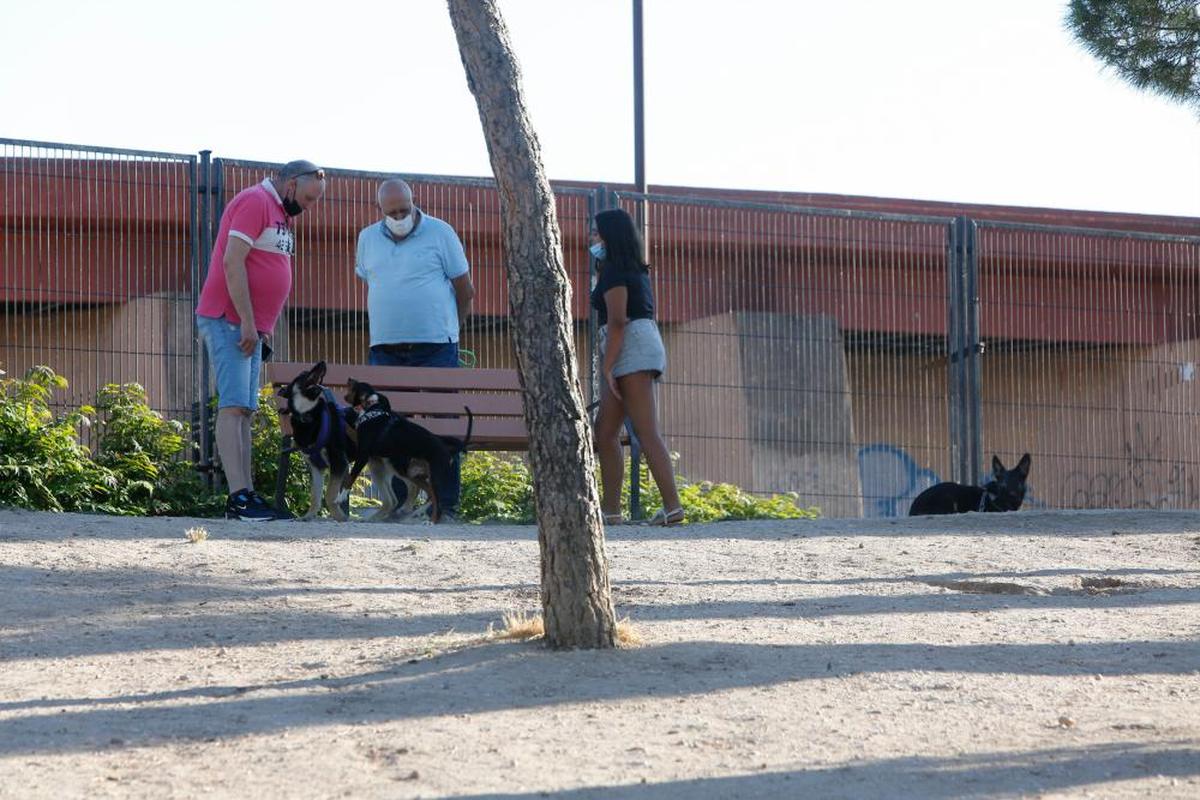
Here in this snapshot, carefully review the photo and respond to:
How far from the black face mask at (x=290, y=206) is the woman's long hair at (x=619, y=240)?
69.6 inches

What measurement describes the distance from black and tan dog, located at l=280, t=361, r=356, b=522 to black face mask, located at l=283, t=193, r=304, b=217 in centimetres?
96

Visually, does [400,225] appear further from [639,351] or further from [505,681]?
[505,681]

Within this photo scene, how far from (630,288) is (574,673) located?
15.0 ft

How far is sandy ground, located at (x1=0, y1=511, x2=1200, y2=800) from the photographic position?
174 inches

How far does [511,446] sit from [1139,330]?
19.5 ft

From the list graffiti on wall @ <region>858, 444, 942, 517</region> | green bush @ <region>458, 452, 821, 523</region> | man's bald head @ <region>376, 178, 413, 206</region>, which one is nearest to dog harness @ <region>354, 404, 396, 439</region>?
man's bald head @ <region>376, 178, 413, 206</region>

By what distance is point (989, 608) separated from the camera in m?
6.99

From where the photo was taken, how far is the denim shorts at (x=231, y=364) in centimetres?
914

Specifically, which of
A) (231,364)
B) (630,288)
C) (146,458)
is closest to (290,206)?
(231,364)

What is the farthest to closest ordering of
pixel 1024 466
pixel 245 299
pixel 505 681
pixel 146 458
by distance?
1. pixel 1024 466
2. pixel 146 458
3. pixel 245 299
4. pixel 505 681

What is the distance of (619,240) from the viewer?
954 cm

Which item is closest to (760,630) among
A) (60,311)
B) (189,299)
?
(189,299)

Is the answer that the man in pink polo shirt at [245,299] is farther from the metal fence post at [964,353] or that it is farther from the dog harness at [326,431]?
the metal fence post at [964,353]

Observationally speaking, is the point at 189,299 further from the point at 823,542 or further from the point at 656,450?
the point at 823,542
